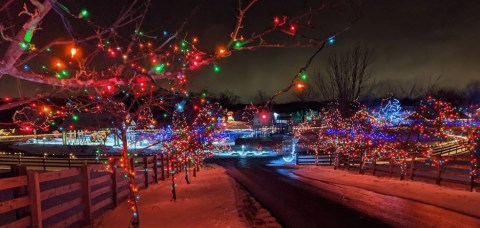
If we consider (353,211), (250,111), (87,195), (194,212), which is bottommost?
(353,211)

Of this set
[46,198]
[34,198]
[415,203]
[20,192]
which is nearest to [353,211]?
[415,203]

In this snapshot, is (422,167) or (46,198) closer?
(46,198)

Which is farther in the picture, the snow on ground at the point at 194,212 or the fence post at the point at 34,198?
the snow on ground at the point at 194,212

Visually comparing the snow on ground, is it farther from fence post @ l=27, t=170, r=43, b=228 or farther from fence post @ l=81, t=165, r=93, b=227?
fence post @ l=27, t=170, r=43, b=228

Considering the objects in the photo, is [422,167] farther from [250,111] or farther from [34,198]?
[250,111]

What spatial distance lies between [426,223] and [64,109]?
781cm

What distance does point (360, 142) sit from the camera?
24344 millimetres

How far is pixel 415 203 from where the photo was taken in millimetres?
11609

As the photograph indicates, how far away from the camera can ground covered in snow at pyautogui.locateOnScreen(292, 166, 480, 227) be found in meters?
9.22

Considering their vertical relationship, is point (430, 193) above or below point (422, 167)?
above

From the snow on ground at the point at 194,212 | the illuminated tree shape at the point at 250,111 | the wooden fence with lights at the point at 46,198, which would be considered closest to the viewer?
the wooden fence with lights at the point at 46,198

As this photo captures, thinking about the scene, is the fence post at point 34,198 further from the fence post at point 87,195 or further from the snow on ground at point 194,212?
the snow on ground at point 194,212

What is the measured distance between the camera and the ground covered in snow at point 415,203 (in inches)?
363

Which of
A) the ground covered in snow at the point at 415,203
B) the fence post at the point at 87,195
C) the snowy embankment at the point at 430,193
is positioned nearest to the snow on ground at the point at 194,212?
the fence post at the point at 87,195
